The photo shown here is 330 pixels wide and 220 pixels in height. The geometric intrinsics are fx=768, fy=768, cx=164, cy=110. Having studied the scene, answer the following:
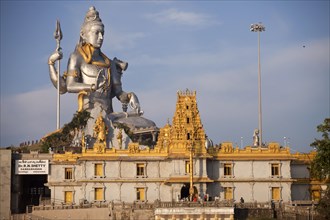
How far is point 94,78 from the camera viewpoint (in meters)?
94.6

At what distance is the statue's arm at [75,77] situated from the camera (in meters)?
93.5

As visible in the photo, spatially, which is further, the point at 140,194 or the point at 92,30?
the point at 92,30

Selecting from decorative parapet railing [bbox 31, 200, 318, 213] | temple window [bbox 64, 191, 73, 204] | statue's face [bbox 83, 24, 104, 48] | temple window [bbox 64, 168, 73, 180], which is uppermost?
statue's face [bbox 83, 24, 104, 48]

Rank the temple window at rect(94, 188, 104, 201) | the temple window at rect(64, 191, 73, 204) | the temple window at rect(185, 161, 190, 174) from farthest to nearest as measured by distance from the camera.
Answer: the temple window at rect(64, 191, 73, 204), the temple window at rect(94, 188, 104, 201), the temple window at rect(185, 161, 190, 174)

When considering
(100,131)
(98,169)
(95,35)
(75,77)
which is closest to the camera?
(98,169)

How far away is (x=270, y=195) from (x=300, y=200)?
3321 mm

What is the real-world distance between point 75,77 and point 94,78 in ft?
7.65

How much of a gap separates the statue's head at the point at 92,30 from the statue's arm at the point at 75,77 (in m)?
2.82

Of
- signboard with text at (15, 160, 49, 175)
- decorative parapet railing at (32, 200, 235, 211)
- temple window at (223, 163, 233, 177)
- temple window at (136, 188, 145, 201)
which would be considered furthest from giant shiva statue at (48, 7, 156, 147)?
decorative parapet railing at (32, 200, 235, 211)

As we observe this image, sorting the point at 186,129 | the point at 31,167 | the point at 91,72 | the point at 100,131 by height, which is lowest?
the point at 31,167

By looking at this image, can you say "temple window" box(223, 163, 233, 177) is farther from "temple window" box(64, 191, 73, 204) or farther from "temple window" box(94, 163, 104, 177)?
"temple window" box(64, 191, 73, 204)

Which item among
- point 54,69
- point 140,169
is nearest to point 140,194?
point 140,169

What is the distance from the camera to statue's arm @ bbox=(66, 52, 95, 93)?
9350 cm

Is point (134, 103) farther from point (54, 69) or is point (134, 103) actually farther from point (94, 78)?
point (54, 69)
